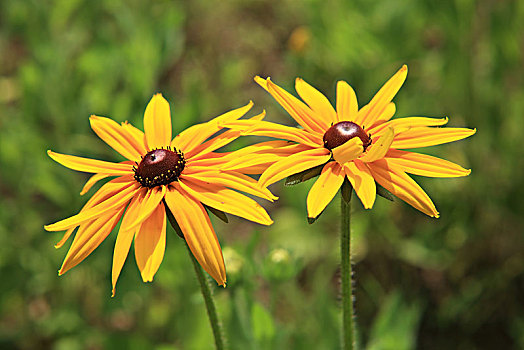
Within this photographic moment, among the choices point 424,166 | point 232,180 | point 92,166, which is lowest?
point 424,166

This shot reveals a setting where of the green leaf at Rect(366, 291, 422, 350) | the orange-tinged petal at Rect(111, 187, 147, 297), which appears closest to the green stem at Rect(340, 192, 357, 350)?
the orange-tinged petal at Rect(111, 187, 147, 297)

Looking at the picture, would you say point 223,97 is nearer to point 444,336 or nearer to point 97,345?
point 97,345

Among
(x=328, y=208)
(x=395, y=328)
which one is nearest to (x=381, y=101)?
(x=395, y=328)

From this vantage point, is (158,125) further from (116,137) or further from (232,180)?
(232,180)

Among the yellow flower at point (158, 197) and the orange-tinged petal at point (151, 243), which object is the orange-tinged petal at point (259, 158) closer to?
the yellow flower at point (158, 197)

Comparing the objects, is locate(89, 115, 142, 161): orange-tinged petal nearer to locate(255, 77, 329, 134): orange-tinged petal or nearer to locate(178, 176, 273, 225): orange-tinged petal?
locate(178, 176, 273, 225): orange-tinged petal

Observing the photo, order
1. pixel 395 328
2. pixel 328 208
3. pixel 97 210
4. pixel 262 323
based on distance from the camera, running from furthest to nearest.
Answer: pixel 328 208
pixel 395 328
pixel 262 323
pixel 97 210

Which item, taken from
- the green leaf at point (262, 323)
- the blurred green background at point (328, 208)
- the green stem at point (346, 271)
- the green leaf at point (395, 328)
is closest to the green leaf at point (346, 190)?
the green stem at point (346, 271)
